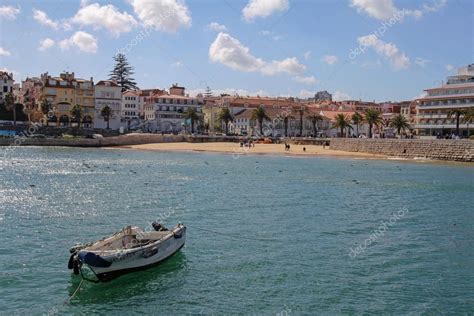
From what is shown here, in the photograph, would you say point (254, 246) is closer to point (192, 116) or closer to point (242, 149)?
point (242, 149)

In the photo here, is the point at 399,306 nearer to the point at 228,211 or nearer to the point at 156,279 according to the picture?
the point at 156,279

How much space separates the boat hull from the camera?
795 inches

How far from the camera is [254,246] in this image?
88.2 ft

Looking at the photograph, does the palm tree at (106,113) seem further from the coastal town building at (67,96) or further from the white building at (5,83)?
the white building at (5,83)

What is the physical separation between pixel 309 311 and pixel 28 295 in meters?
9.55

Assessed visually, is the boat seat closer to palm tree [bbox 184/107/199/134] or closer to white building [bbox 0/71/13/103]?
palm tree [bbox 184/107/199/134]

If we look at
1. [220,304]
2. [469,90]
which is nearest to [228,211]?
[220,304]

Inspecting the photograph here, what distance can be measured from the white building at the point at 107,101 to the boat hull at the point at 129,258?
412ft

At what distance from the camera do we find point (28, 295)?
757 inches

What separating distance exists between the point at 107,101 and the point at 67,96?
33.8ft

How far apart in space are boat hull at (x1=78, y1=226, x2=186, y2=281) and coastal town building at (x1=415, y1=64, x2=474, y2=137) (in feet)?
322

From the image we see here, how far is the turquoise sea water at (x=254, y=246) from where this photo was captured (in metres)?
19.4

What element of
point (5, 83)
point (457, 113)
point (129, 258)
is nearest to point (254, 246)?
point (129, 258)

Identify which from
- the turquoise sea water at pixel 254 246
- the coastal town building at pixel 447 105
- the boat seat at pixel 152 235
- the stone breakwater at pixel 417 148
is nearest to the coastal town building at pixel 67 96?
the stone breakwater at pixel 417 148
